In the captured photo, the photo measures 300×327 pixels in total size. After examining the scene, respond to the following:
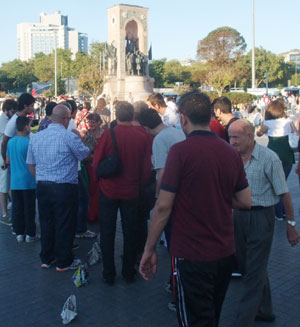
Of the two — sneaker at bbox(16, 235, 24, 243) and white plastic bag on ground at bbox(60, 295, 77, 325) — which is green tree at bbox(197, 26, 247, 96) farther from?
white plastic bag on ground at bbox(60, 295, 77, 325)

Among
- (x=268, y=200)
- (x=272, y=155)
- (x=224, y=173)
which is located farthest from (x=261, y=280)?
(x=224, y=173)

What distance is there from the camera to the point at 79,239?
6836mm

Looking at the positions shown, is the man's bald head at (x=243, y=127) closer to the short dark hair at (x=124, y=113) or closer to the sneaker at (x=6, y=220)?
the short dark hair at (x=124, y=113)

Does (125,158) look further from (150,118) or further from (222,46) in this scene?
(222,46)

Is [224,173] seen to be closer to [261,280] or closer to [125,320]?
[261,280]

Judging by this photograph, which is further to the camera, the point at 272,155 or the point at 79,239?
the point at 79,239

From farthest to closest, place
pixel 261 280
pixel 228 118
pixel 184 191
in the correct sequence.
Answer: pixel 228 118, pixel 261 280, pixel 184 191

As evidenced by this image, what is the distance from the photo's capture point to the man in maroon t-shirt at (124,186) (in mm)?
→ 4930

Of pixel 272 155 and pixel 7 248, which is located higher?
pixel 272 155

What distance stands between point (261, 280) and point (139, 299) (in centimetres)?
147

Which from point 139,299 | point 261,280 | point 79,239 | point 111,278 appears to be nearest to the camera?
point 261,280

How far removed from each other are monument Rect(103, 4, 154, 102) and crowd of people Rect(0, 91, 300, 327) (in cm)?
3262

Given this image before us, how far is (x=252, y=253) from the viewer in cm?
371

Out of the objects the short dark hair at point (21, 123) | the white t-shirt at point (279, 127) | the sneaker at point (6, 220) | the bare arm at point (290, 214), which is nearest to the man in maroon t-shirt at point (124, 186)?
the bare arm at point (290, 214)
